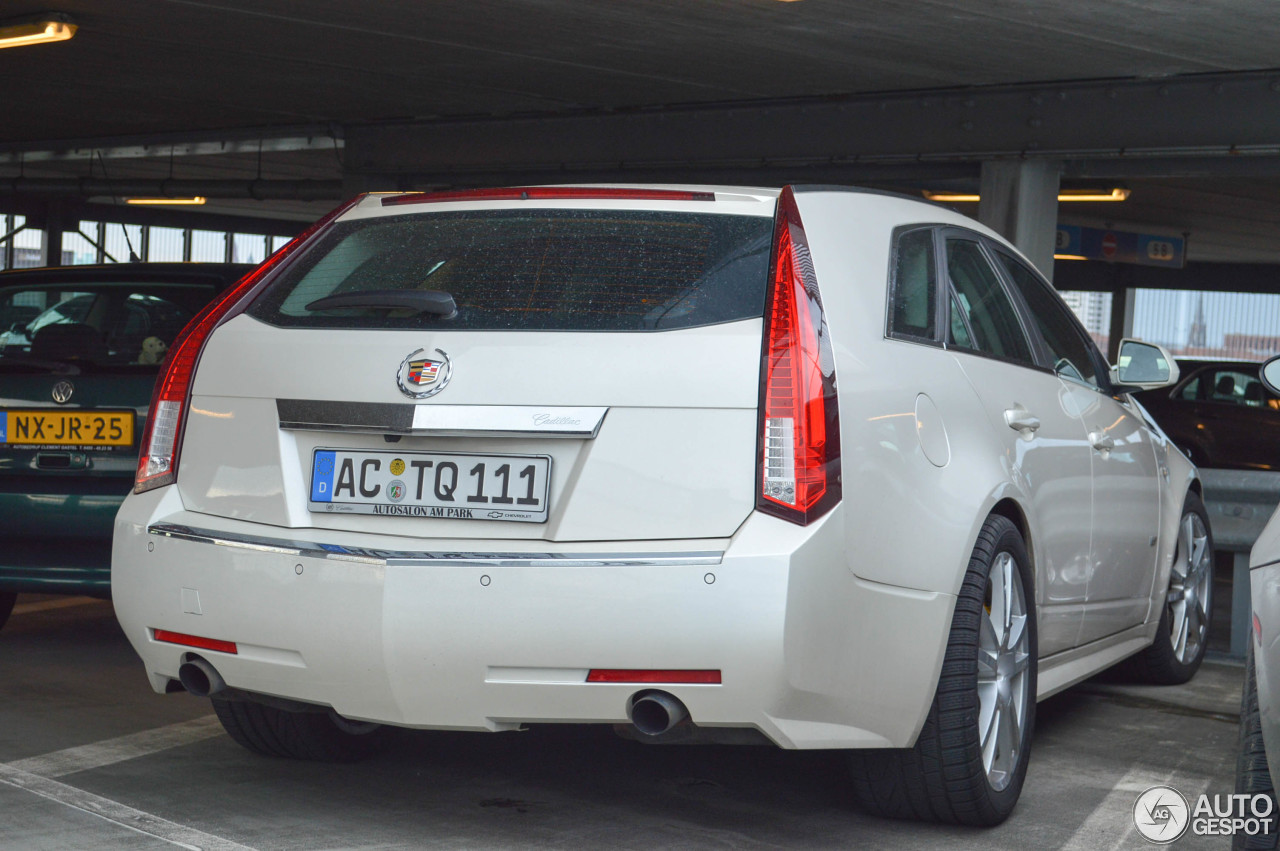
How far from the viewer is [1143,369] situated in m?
4.82

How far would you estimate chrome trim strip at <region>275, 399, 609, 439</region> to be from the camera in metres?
2.95

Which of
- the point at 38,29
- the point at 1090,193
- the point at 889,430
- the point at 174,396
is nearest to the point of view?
the point at 889,430

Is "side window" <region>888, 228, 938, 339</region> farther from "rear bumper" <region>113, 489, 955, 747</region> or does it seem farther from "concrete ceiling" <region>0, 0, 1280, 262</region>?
"concrete ceiling" <region>0, 0, 1280, 262</region>

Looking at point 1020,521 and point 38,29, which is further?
point 38,29

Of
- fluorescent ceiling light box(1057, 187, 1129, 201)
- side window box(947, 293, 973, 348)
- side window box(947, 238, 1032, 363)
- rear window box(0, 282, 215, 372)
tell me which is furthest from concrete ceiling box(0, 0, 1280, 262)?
side window box(947, 293, 973, 348)

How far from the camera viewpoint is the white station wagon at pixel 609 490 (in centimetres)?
286

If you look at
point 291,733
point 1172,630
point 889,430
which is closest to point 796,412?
point 889,430

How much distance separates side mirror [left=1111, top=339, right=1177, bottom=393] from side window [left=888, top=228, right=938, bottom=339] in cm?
141

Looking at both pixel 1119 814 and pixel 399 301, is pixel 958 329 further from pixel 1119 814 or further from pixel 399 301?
pixel 399 301

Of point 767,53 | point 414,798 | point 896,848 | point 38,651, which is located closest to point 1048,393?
point 896,848

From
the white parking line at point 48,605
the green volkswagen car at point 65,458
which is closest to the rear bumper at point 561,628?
the green volkswagen car at point 65,458

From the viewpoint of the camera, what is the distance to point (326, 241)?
3643 millimetres

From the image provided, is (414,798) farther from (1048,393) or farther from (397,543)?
(1048,393)

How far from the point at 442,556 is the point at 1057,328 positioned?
242cm
